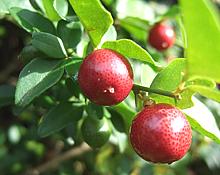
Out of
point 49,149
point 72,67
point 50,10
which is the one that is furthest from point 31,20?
point 49,149

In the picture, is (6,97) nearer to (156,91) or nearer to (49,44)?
(49,44)

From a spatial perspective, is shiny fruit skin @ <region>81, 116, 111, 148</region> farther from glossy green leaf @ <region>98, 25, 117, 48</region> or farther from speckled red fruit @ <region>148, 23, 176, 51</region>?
speckled red fruit @ <region>148, 23, 176, 51</region>

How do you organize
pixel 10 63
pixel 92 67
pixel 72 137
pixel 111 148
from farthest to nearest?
pixel 10 63 → pixel 111 148 → pixel 72 137 → pixel 92 67

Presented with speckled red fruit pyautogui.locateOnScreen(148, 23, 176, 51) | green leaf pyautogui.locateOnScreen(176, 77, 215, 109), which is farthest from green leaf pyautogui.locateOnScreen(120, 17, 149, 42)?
green leaf pyautogui.locateOnScreen(176, 77, 215, 109)

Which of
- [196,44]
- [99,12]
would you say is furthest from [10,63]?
[196,44]

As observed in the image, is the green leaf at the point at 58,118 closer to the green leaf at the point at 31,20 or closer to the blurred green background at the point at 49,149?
the green leaf at the point at 31,20

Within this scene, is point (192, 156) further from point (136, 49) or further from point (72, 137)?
point (136, 49)
